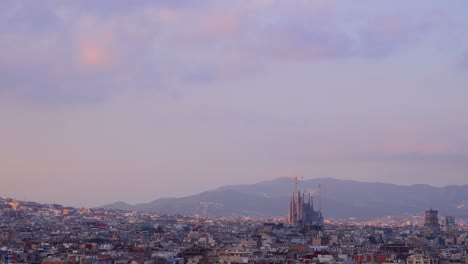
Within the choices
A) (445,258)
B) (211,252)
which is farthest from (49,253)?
(445,258)

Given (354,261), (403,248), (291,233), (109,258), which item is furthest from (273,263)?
(291,233)

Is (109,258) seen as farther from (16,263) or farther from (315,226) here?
(315,226)

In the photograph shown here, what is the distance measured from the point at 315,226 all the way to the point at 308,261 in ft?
237


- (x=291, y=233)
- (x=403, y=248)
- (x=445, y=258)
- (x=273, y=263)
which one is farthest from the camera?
(x=291, y=233)

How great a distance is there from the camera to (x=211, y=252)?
11394cm

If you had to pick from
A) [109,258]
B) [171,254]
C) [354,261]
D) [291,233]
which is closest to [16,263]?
[109,258]

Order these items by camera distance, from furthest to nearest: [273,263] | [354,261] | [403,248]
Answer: [403,248]
[354,261]
[273,263]

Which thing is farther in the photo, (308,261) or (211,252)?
(211,252)

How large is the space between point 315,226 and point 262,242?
36.6 metres

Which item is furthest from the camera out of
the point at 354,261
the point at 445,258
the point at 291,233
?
the point at 291,233

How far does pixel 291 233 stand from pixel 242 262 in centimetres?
6752

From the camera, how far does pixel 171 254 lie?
113688mm

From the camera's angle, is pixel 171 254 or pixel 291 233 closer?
pixel 171 254

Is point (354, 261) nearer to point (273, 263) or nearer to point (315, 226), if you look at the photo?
point (273, 263)
